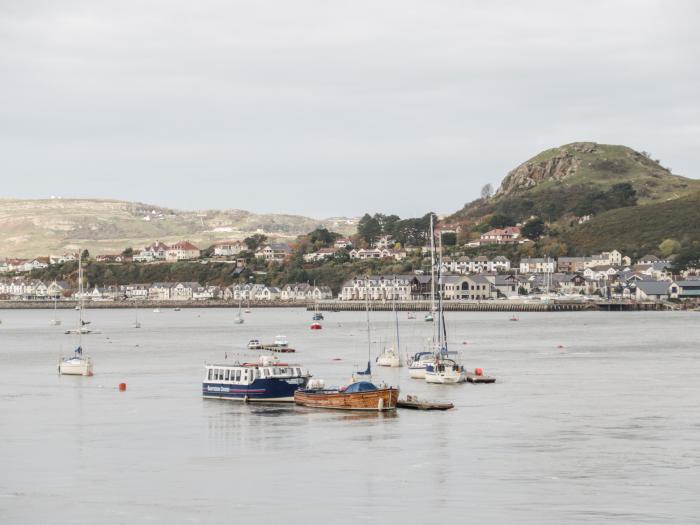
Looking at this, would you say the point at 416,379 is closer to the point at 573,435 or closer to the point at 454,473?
the point at 573,435

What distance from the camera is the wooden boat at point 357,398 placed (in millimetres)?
55031

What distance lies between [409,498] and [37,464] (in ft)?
49.6

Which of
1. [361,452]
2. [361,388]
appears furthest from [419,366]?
[361,452]

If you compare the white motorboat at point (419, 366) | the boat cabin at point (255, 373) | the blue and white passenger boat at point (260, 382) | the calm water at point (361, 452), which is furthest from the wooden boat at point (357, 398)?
the white motorboat at point (419, 366)

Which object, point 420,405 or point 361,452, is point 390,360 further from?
point 361,452

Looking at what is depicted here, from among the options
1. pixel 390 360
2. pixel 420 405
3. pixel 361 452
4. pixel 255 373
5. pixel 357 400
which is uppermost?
pixel 255 373

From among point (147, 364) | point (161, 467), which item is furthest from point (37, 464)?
point (147, 364)

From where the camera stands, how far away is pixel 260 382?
60.0 m

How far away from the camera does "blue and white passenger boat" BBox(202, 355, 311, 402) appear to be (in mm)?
59875

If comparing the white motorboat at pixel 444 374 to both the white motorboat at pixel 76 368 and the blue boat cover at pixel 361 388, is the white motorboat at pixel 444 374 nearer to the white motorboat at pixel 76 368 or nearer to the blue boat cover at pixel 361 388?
the blue boat cover at pixel 361 388

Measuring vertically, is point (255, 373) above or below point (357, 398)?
above

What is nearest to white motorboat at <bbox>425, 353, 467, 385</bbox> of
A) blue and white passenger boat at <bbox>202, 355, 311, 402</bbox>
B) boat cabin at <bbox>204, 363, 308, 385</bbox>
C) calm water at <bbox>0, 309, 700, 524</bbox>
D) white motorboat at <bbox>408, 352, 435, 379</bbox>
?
calm water at <bbox>0, 309, 700, 524</bbox>

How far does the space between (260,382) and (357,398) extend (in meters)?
6.83

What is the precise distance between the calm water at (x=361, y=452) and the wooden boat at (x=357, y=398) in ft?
3.08
